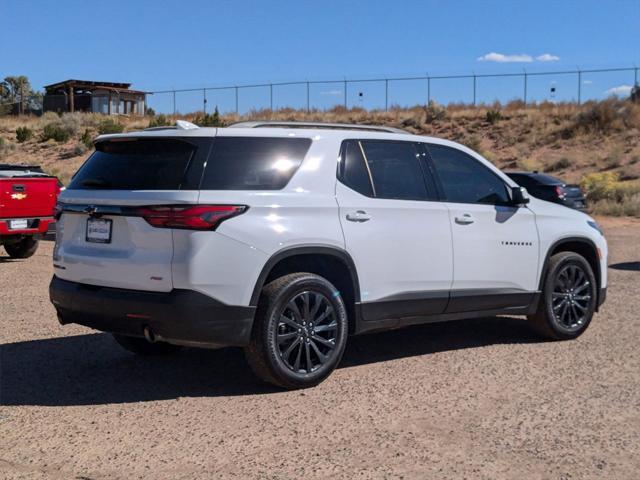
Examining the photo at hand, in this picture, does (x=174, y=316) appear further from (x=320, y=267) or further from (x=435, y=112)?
(x=435, y=112)

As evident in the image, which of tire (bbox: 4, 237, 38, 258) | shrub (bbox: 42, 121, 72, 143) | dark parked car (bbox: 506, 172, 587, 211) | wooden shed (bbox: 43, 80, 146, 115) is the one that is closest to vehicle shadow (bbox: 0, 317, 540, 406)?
tire (bbox: 4, 237, 38, 258)

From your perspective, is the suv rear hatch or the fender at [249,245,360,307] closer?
the suv rear hatch

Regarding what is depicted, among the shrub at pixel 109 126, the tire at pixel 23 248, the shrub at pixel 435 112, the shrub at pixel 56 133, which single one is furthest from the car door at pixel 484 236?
the shrub at pixel 56 133

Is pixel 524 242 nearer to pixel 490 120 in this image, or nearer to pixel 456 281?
pixel 456 281

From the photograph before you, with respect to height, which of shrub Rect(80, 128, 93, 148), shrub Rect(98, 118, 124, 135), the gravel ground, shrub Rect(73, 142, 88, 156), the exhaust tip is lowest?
the gravel ground

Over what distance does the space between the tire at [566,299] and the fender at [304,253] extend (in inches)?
91.1

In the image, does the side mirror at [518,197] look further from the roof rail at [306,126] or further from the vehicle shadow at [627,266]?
the vehicle shadow at [627,266]

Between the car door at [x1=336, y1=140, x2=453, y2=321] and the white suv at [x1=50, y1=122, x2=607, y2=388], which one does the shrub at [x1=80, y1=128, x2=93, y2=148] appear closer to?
the white suv at [x1=50, y1=122, x2=607, y2=388]

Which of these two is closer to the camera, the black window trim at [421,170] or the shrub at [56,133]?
the black window trim at [421,170]

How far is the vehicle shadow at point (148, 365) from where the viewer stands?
6359 mm

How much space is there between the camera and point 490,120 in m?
47.2

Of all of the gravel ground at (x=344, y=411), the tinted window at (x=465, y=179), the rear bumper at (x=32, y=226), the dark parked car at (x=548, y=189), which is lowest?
the gravel ground at (x=344, y=411)

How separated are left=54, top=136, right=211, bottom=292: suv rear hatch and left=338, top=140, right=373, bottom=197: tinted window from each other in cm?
114

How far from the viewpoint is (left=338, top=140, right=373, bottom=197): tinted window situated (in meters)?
6.71
